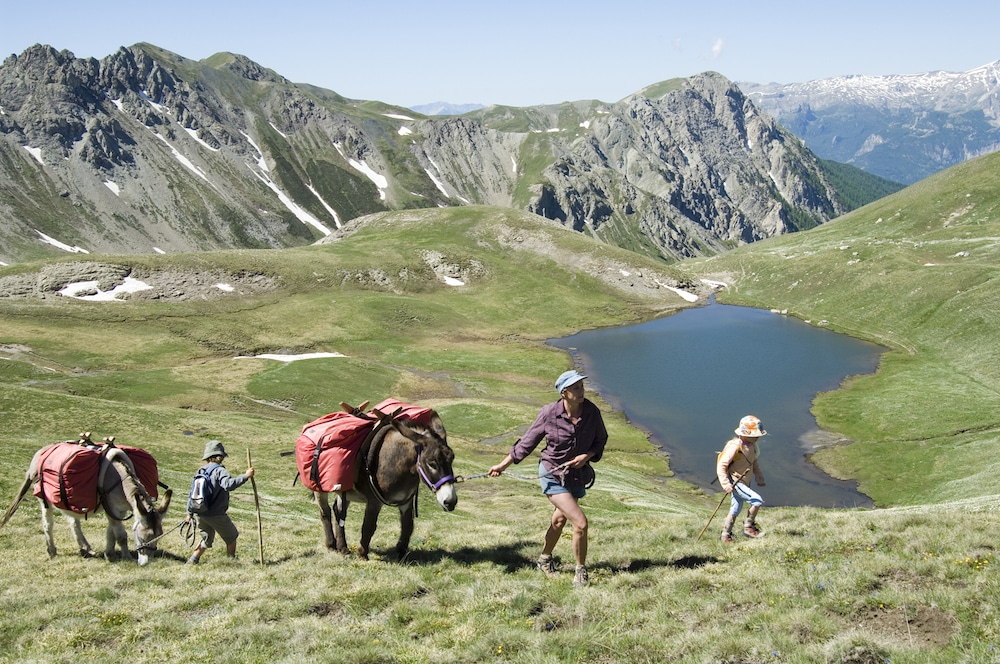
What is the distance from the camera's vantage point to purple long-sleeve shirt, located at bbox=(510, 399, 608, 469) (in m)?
14.3

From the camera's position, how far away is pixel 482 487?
134 ft

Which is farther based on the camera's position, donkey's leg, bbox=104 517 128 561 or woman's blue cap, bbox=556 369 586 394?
donkey's leg, bbox=104 517 128 561

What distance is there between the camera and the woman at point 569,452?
1405cm

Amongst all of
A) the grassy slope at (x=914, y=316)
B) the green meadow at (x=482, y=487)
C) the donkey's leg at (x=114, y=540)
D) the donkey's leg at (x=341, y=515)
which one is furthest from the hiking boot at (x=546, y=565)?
the grassy slope at (x=914, y=316)

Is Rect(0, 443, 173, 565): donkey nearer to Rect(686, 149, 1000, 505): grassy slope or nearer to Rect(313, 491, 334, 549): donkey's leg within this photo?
Rect(313, 491, 334, 549): donkey's leg

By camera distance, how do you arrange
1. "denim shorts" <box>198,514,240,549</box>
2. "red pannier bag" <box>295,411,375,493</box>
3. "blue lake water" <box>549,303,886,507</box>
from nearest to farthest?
"red pannier bag" <box>295,411,375,493</box>, "denim shorts" <box>198,514,240,549</box>, "blue lake water" <box>549,303,886,507</box>

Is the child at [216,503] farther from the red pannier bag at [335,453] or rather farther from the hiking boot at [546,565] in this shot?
the hiking boot at [546,565]

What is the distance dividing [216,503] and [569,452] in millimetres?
9908

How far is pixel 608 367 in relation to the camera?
9956cm

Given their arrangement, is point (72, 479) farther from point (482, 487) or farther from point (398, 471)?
point (482, 487)

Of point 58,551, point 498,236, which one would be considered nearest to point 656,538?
point 58,551

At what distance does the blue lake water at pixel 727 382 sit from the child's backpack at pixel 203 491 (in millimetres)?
42245

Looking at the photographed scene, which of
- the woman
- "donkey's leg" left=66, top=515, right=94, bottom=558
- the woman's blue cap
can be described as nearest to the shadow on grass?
the woman

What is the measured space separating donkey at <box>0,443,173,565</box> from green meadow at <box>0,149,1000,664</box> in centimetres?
66
